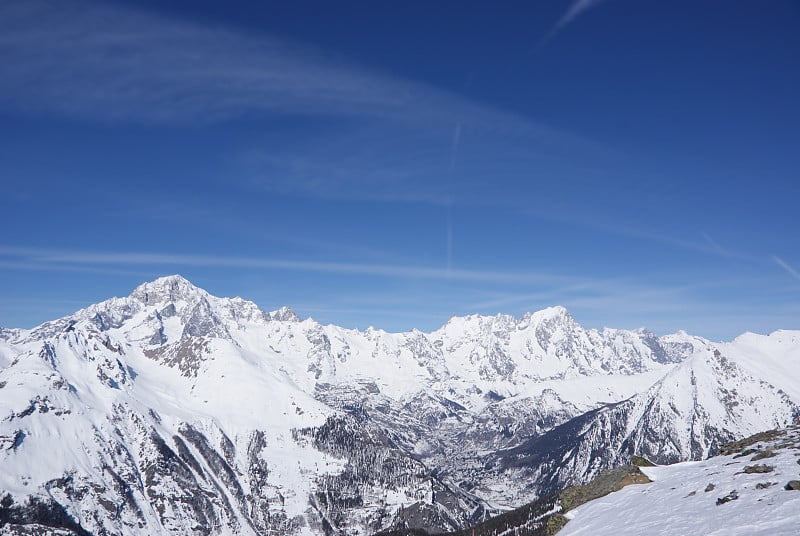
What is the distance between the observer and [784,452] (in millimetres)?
88375

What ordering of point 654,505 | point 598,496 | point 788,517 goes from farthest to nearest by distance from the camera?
1. point 598,496
2. point 654,505
3. point 788,517

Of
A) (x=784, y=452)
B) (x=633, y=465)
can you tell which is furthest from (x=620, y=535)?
(x=633, y=465)

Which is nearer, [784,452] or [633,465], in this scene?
[784,452]

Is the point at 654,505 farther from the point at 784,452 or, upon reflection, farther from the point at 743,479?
the point at 784,452

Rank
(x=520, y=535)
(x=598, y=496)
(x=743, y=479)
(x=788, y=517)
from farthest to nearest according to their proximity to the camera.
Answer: (x=520, y=535) < (x=598, y=496) < (x=743, y=479) < (x=788, y=517)

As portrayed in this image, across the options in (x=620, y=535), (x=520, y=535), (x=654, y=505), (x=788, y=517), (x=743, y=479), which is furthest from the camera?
(x=520, y=535)

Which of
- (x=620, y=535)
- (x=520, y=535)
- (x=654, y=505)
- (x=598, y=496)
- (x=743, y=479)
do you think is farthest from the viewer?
(x=520, y=535)

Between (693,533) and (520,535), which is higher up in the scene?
(693,533)

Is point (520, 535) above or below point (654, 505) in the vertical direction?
below

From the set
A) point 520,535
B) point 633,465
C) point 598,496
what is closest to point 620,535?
point 598,496

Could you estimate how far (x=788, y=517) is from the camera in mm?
56594

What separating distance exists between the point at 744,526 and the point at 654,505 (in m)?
26.8

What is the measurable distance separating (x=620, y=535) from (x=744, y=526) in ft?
57.9

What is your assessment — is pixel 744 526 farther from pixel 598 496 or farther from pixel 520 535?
pixel 520 535
